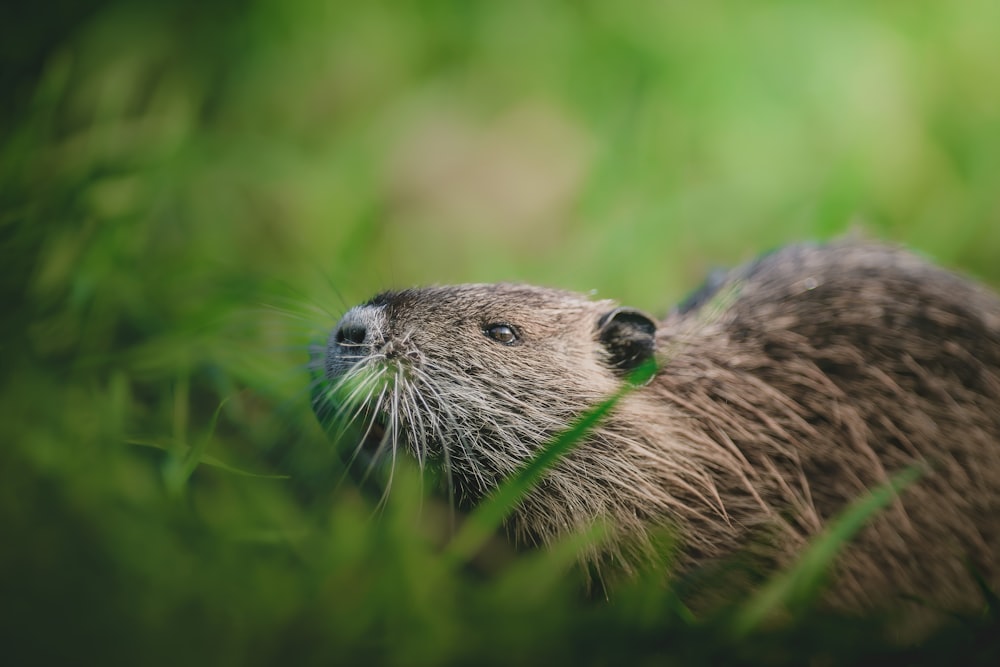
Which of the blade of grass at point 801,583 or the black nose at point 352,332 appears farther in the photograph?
the black nose at point 352,332

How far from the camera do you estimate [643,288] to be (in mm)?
4344

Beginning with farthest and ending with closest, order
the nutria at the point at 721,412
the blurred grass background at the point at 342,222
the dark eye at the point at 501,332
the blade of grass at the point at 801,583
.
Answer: the dark eye at the point at 501,332, the nutria at the point at 721,412, the blade of grass at the point at 801,583, the blurred grass background at the point at 342,222

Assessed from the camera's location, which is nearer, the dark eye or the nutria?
the nutria

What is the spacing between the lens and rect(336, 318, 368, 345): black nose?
2.45 metres

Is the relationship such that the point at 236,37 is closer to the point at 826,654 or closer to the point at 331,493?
the point at 331,493

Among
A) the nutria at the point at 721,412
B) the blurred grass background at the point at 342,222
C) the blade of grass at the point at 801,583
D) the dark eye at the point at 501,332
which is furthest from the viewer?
the dark eye at the point at 501,332

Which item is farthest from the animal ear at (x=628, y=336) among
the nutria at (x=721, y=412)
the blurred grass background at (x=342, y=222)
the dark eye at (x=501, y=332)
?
the blurred grass background at (x=342, y=222)

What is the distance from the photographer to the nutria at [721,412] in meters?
2.45

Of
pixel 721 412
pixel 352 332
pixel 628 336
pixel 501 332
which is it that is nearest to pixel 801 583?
pixel 721 412

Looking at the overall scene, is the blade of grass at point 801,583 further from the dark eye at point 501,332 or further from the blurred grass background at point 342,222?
the dark eye at point 501,332

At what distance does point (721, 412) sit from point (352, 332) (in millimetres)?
1205

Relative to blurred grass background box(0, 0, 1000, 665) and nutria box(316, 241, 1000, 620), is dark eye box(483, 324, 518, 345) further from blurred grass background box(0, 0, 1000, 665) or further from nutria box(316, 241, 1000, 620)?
blurred grass background box(0, 0, 1000, 665)

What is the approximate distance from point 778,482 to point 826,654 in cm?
75

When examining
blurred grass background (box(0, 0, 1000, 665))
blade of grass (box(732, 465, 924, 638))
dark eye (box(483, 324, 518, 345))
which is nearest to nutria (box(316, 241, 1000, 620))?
dark eye (box(483, 324, 518, 345))
